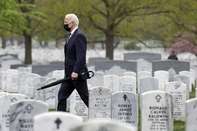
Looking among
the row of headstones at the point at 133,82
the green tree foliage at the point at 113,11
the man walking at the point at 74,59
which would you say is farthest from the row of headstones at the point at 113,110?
the green tree foliage at the point at 113,11

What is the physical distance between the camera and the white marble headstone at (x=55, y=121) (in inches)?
297

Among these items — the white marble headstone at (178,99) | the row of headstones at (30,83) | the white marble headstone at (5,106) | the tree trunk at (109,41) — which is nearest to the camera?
the white marble headstone at (5,106)

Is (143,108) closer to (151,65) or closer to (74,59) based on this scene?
(74,59)

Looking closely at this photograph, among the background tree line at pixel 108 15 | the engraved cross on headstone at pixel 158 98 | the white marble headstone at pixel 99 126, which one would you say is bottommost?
the white marble headstone at pixel 99 126

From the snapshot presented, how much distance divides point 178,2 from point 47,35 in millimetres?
8454

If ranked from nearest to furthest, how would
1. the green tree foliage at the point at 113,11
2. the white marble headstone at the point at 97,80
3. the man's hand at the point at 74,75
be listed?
1. the man's hand at the point at 74,75
2. the white marble headstone at the point at 97,80
3. the green tree foliage at the point at 113,11

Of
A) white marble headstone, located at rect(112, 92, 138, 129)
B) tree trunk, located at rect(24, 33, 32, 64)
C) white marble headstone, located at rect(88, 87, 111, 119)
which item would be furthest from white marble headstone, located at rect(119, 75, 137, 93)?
tree trunk, located at rect(24, 33, 32, 64)

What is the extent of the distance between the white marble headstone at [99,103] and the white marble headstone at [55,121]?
4238mm

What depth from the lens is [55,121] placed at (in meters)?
7.68

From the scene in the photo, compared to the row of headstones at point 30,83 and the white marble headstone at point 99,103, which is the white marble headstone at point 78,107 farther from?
the row of headstones at point 30,83

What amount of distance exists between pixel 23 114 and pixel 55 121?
4.95ft

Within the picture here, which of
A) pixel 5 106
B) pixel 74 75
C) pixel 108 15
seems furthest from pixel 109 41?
pixel 5 106

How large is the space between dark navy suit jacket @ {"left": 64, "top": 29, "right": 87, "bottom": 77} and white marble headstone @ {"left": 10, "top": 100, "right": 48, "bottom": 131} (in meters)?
2.29

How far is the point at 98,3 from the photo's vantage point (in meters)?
32.8
